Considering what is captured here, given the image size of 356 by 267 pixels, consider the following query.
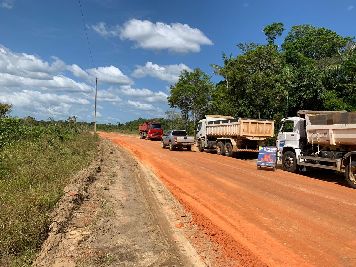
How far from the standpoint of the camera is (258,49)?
1324 inches

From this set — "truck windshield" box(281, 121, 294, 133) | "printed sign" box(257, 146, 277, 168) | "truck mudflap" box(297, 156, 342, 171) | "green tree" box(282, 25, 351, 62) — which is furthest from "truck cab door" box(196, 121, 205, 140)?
"green tree" box(282, 25, 351, 62)

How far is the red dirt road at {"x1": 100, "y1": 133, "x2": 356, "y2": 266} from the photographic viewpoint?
7535 mm

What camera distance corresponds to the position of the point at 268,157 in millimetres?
19453

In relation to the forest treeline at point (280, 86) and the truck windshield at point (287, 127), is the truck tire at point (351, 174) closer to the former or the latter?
the truck windshield at point (287, 127)

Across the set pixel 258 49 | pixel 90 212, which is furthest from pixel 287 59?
pixel 90 212

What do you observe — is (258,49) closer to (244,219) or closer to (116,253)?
(244,219)

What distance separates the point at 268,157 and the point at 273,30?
4332cm

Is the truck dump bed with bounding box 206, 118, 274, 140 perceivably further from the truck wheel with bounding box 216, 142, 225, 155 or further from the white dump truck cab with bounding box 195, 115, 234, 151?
the white dump truck cab with bounding box 195, 115, 234, 151

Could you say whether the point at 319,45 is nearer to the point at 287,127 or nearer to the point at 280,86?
the point at 280,86

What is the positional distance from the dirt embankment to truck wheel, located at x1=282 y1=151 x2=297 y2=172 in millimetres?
7756

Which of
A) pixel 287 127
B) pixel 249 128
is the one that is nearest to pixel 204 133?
pixel 249 128

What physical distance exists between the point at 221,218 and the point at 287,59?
43356 millimetres

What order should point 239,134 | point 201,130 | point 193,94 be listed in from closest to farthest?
1. point 239,134
2. point 201,130
3. point 193,94

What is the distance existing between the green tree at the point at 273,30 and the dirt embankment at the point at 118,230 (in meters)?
49.5
